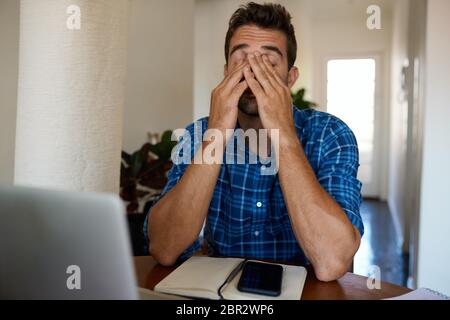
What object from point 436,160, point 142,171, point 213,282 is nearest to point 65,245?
point 213,282

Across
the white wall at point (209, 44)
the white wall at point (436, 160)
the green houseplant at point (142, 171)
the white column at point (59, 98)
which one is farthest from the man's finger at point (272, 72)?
the white wall at point (209, 44)

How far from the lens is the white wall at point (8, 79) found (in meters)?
1.76

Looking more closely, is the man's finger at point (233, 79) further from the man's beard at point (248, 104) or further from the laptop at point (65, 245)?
the laptop at point (65, 245)

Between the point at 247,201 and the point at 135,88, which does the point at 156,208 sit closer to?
the point at 247,201

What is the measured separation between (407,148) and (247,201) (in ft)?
9.73

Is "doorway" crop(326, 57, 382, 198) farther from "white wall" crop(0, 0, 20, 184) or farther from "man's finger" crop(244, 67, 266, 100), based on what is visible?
"man's finger" crop(244, 67, 266, 100)

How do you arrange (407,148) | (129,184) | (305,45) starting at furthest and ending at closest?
(305,45), (407,148), (129,184)

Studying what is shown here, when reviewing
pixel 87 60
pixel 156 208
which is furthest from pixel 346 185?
pixel 87 60

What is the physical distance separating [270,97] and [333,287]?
1.73 feet

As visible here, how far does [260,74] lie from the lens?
4.14 feet

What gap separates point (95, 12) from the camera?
1.34 meters

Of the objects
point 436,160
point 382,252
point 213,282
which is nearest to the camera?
point 213,282

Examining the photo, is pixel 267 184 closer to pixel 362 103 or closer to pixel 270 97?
pixel 270 97

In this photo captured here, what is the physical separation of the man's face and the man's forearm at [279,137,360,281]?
0.31 m
